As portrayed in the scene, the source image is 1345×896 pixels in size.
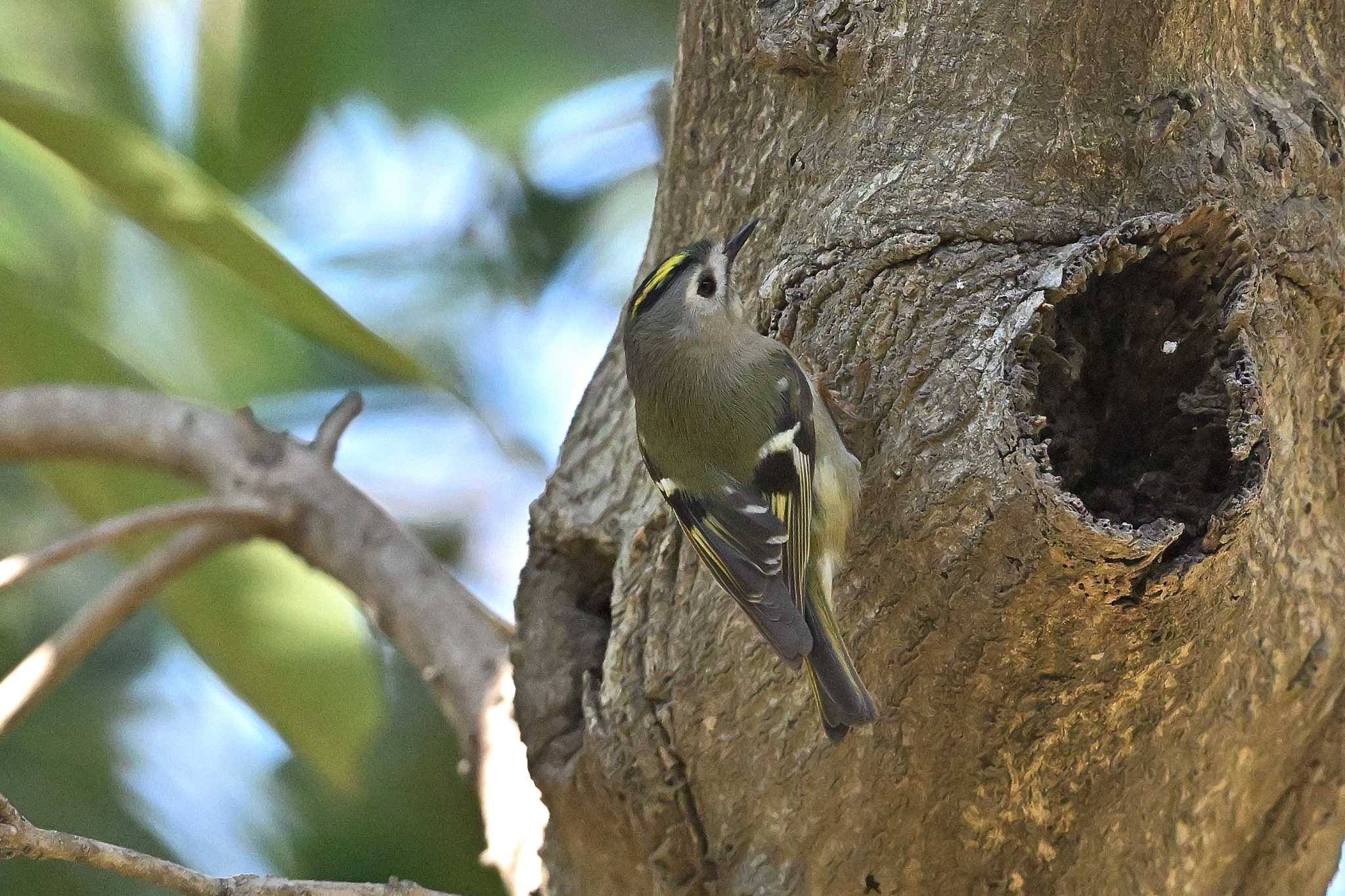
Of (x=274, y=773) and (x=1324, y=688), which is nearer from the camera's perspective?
(x=1324, y=688)

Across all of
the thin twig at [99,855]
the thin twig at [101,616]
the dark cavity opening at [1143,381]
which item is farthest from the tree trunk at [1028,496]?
the thin twig at [101,616]

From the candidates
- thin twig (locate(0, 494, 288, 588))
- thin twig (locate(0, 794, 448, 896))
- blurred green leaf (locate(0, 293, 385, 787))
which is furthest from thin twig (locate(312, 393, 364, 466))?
thin twig (locate(0, 794, 448, 896))

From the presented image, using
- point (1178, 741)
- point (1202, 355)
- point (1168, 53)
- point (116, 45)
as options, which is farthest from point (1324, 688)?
point (116, 45)

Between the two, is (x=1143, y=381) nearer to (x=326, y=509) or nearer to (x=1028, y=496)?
(x=1028, y=496)

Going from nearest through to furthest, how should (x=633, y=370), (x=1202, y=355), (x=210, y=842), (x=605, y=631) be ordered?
(x=1202, y=355) → (x=605, y=631) → (x=633, y=370) → (x=210, y=842)

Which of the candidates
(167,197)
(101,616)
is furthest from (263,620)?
(167,197)

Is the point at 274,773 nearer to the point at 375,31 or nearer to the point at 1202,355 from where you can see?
the point at 375,31

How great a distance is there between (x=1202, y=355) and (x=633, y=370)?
0.79 m

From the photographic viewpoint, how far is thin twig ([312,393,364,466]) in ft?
7.27

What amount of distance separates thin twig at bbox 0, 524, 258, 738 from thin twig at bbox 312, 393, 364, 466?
17 centimetres

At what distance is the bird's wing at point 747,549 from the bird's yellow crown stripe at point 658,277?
0.77 feet

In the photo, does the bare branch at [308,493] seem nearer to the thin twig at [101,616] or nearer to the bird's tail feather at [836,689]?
the thin twig at [101,616]

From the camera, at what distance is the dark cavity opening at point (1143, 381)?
125 centimetres

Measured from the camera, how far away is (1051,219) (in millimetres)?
1388
